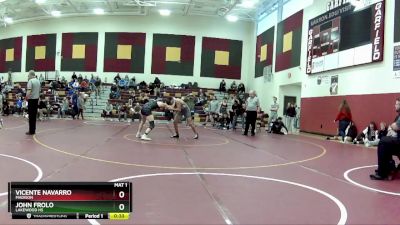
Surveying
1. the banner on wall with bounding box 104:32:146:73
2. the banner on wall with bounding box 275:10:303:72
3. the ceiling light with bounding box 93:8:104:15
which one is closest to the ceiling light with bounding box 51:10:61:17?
the ceiling light with bounding box 93:8:104:15

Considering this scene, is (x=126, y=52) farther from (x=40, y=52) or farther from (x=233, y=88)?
(x=233, y=88)

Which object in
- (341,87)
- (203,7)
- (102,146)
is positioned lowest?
(102,146)

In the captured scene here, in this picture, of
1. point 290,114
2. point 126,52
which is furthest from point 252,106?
point 126,52

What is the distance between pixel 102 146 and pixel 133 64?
72.2ft

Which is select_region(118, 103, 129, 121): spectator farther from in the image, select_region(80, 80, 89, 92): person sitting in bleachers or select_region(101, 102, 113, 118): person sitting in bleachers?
select_region(80, 80, 89, 92): person sitting in bleachers

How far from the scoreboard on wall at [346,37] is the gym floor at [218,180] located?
6.34 metres

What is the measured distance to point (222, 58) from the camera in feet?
102

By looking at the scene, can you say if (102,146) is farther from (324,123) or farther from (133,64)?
(133,64)

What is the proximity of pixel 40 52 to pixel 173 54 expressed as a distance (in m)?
11.1

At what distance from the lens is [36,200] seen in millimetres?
2734

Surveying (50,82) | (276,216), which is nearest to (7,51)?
(50,82)

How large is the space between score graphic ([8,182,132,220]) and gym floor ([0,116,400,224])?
76 centimetres

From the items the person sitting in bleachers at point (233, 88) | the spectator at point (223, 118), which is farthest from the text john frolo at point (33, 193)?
the person sitting in bleachers at point (233, 88)

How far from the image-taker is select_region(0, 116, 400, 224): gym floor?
3990mm
